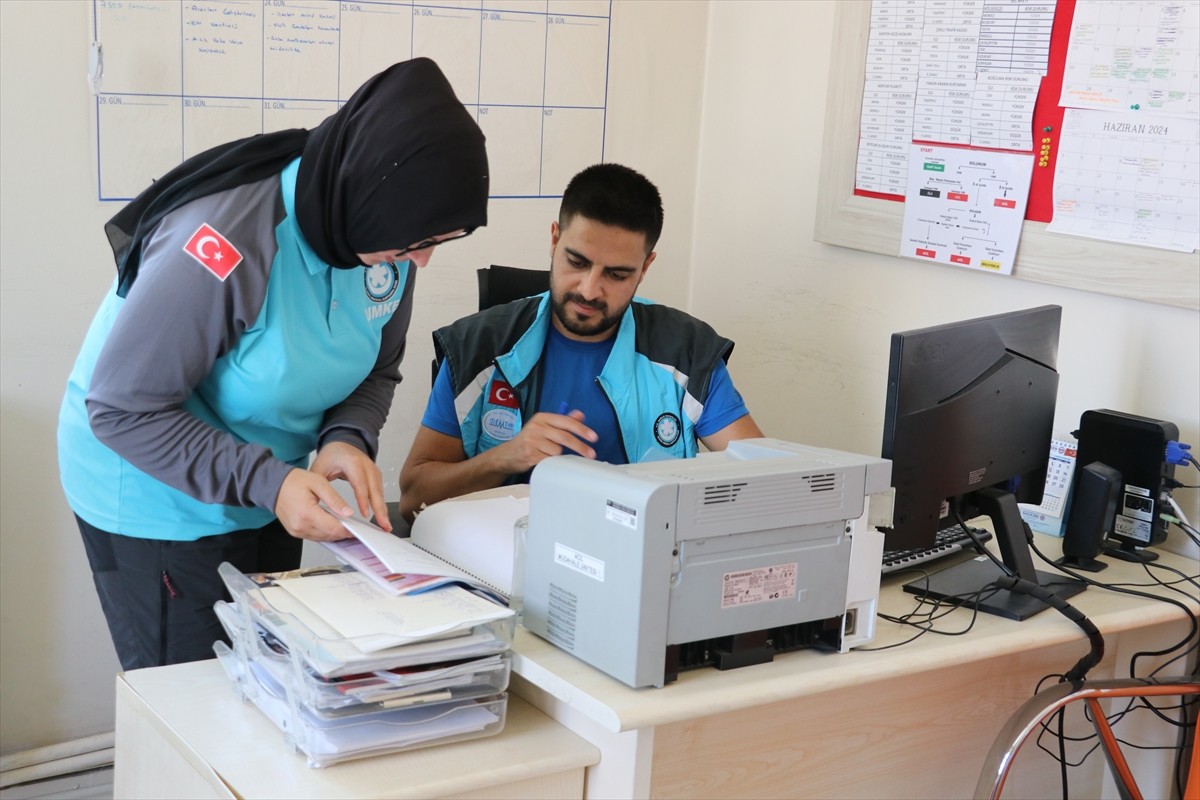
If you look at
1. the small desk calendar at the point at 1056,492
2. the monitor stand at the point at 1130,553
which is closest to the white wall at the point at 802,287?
the small desk calendar at the point at 1056,492

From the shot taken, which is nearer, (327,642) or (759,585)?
(327,642)

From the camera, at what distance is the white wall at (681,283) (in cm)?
234

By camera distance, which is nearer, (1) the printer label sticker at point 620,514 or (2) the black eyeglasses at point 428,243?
(1) the printer label sticker at point 620,514

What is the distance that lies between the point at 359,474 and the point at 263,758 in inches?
15.5

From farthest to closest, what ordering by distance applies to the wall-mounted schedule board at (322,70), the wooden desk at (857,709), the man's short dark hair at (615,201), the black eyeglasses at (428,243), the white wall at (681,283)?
the wall-mounted schedule board at (322,70), the white wall at (681,283), the man's short dark hair at (615,201), the black eyeglasses at (428,243), the wooden desk at (857,709)

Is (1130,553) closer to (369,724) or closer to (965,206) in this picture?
(965,206)

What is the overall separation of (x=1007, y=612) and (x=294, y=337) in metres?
1.08

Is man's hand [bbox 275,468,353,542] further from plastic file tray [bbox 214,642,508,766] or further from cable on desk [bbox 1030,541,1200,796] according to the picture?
cable on desk [bbox 1030,541,1200,796]

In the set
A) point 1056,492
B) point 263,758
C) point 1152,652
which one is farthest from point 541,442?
point 1152,652

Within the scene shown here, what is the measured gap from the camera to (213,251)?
1.49 meters

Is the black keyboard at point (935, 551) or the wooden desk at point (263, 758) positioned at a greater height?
the black keyboard at point (935, 551)

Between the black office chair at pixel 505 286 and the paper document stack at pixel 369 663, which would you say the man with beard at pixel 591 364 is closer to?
the black office chair at pixel 505 286

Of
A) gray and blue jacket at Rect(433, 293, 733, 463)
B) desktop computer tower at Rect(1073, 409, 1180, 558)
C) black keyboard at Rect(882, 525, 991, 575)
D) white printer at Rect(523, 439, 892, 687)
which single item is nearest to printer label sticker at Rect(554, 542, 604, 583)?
white printer at Rect(523, 439, 892, 687)

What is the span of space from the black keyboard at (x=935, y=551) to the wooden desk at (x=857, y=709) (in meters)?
0.04
